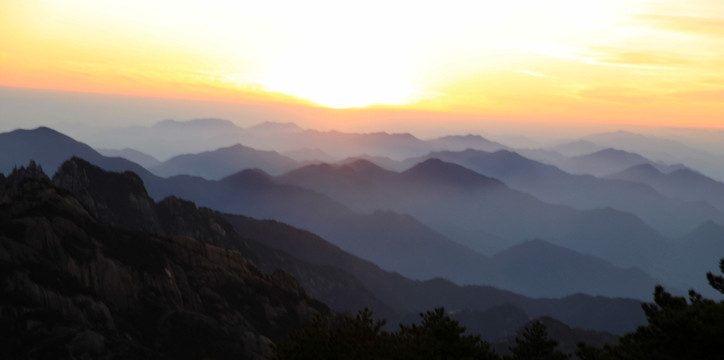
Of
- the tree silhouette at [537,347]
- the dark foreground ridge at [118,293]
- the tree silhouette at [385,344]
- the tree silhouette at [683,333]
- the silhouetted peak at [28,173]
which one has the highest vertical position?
the tree silhouette at [683,333]

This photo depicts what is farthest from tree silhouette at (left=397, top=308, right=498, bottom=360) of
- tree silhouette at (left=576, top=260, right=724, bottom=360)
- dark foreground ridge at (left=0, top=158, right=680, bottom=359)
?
dark foreground ridge at (left=0, top=158, right=680, bottom=359)

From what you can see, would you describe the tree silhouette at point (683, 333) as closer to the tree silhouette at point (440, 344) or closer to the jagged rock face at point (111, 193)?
the tree silhouette at point (440, 344)

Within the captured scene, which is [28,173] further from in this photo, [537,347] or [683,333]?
[683,333]

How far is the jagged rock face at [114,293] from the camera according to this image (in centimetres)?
9281

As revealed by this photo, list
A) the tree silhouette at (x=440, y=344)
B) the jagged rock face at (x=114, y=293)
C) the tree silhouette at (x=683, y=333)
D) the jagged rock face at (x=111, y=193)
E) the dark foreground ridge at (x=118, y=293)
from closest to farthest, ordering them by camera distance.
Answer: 1. the tree silhouette at (x=683, y=333)
2. the tree silhouette at (x=440, y=344)
3. the jagged rock face at (x=114, y=293)
4. the dark foreground ridge at (x=118, y=293)
5. the jagged rock face at (x=111, y=193)

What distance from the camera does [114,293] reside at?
4368 inches

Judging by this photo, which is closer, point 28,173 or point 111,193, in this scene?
point 28,173

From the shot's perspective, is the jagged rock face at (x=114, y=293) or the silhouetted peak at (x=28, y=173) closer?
the jagged rock face at (x=114, y=293)

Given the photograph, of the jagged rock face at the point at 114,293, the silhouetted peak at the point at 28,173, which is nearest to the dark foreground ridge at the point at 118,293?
the jagged rock face at the point at 114,293

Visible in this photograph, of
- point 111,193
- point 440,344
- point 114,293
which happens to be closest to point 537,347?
point 440,344

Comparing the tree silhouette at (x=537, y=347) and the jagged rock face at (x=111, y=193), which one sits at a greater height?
the tree silhouette at (x=537, y=347)

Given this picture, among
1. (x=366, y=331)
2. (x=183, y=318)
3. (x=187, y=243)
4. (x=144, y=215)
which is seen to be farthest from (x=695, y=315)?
(x=144, y=215)

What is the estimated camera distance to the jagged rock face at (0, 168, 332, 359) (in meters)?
92.8

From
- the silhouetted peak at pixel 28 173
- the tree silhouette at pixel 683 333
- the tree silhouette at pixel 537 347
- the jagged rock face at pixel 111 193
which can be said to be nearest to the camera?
the tree silhouette at pixel 683 333
